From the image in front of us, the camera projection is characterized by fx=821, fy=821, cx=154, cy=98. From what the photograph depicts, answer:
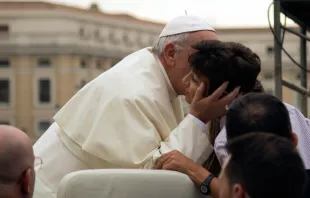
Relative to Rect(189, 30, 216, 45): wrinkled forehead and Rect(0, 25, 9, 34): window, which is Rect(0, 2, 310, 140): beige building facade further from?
Rect(189, 30, 216, 45): wrinkled forehead

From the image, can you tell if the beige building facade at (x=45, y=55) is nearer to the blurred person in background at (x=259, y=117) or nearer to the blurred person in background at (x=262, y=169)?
the blurred person in background at (x=259, y=117)

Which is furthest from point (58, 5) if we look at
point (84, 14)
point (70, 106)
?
point (70, 106)

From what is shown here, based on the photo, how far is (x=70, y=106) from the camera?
303 cm

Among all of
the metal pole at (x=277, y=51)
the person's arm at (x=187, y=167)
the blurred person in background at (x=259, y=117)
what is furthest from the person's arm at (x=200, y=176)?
the metal pole at (x=277, y=51)

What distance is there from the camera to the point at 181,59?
9.55ft

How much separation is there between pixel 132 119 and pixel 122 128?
1.8 inches

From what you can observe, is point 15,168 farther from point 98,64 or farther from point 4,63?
point 4,63

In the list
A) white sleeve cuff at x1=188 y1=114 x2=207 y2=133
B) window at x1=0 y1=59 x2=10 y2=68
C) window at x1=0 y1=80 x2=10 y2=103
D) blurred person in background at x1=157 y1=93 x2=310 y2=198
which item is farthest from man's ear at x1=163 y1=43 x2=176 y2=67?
window at x1=0 y1=80 x2=10 y2=103

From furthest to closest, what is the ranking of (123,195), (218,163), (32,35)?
(32,35) < (218,163) < (123,195)

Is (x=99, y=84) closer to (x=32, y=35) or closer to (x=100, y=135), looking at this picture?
(x=100, y=135)

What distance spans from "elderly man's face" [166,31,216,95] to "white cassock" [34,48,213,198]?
1.3 inches

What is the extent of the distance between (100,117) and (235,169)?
117 centimetres

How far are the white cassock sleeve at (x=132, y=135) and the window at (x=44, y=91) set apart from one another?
57539mm

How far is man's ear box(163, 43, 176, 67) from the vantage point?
295 centimetres
